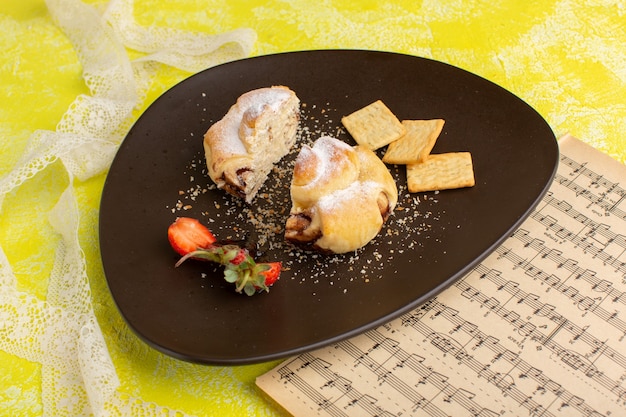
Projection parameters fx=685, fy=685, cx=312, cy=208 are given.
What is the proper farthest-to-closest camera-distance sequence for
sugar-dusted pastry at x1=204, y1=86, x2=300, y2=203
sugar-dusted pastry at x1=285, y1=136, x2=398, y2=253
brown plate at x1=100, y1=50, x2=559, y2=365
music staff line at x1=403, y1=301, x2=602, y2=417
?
1. sugar-dusted pastry at x1=204, y1=86, x2=300, y2=203
2. sugar-dusted pastry at x1=285, y1=136, x2=398, y2=253
3. brown plate at x1=100, y1=50, x2=559, y2=365
4. music staff line at x1=403, y1=301, x2=602, y2=417

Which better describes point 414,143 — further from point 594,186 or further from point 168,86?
point 168,86

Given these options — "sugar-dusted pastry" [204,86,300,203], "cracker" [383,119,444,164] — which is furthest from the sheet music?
"sugar-dusted pastry" [204,86,300,203]

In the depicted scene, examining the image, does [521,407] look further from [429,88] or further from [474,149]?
[429,88]

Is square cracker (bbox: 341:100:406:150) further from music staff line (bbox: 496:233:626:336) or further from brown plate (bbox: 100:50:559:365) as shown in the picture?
music staff line (bbox: 496:233:626:336)

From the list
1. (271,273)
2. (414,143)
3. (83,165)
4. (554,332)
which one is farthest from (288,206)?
(554,332)

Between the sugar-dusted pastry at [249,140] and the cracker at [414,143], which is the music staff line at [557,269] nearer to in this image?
the cracker at [414,143]

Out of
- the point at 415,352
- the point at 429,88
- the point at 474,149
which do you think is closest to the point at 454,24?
the point at 429,88
